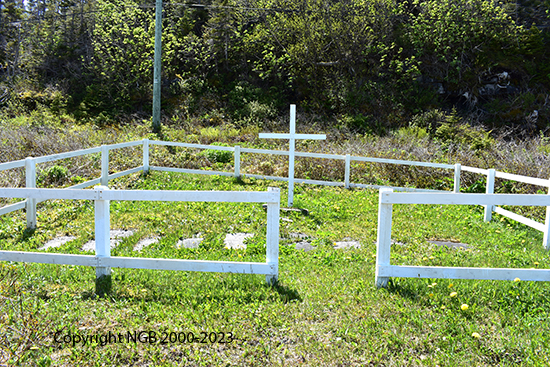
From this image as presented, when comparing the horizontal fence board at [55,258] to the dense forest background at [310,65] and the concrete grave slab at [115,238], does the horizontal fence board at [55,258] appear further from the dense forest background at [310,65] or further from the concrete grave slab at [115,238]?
the dense forest background at [310,65]

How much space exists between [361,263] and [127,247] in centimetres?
331

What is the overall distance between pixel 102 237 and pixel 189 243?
2063 millimetres

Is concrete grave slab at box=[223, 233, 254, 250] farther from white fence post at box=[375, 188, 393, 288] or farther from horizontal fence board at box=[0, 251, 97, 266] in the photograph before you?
white fence post at box=[375, 188, 393, 288]

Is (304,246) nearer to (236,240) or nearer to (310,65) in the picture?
(236,240)

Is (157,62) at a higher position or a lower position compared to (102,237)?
higher

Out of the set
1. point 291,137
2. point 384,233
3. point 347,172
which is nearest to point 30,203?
point 291,137

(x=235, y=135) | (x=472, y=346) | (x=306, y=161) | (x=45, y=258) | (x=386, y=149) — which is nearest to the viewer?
(x=472, y=346)

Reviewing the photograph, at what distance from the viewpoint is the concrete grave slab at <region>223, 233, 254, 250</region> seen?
6.24m

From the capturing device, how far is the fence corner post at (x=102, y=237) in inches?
169

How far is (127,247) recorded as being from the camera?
5961mm

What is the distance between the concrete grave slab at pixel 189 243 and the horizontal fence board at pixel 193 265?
5.48 feet

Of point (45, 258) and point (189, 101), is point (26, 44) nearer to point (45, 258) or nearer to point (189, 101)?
point (189, 101)

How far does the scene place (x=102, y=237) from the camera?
4.35 meters

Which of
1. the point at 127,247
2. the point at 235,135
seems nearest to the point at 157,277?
the point at 127,247
